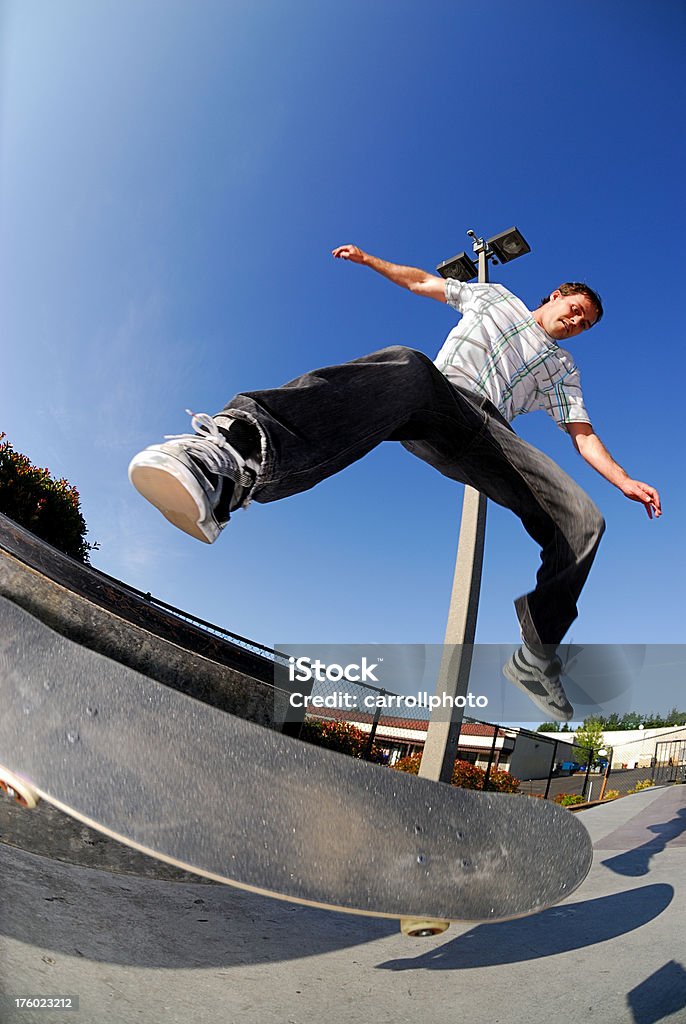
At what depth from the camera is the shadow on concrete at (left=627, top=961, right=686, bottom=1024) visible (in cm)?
50

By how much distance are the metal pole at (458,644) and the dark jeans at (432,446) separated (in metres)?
0.12

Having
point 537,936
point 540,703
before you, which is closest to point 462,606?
point 540,703

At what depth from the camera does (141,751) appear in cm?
35

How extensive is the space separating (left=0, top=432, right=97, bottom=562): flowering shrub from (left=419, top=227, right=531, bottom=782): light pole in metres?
1.28

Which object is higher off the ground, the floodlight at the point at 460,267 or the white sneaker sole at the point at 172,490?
the floodlight at the point at 460,267

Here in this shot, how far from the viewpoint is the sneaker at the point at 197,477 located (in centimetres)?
45

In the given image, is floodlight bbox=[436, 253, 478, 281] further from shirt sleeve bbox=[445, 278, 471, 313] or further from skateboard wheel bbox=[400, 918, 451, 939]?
skateboard wheel bbox=[400, 918, 451, 939]

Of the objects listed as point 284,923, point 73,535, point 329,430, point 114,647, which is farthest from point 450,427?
point 73,535

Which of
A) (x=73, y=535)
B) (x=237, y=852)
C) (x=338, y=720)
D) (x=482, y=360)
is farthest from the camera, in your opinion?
(x=73, y=535)

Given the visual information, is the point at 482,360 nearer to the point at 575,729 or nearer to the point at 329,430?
the point at 329,430

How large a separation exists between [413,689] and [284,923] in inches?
12.0

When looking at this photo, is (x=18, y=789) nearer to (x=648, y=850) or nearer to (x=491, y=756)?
(x=491, y=756)

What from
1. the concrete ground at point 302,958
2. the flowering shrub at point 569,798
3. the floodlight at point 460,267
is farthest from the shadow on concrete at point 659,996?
the floodlight at point 460,267

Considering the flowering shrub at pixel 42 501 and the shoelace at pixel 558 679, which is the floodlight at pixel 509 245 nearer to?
the shoelace at pixel 558 679
